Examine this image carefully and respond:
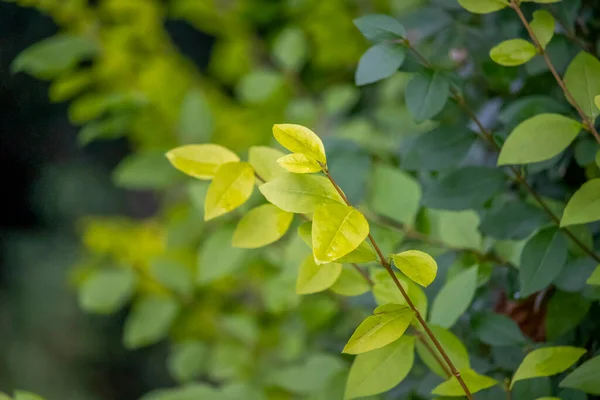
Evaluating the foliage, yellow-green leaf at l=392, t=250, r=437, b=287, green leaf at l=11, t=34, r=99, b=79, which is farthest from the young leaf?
green leaf at l=11, t=34, r=99, b=79

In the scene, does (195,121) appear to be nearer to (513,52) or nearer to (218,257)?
(218,257)

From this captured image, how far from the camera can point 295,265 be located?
2.16 feet

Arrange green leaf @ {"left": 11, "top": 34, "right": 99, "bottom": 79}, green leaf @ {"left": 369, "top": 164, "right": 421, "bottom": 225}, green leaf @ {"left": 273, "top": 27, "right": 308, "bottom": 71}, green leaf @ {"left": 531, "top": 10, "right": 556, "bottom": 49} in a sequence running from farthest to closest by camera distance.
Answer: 1. green leaf @ {"left": 273, "top": 27, "right": 308, "bottom": 71}
2. green leaf @ {"left": 11, "top": 34, "right": 99, "bottom": 79}
3. green leaf @ {"left": 369, "top": 164, "right": 421, "bottom": 225}
4. green leaf @ {"left": 531, "top": 10, "right": 556, "bottom": 49}

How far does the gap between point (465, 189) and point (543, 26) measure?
13 centimetres

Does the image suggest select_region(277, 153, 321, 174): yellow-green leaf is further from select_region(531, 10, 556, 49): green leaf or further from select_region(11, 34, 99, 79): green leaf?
select_region(11, 34, 99, 79): green leaf

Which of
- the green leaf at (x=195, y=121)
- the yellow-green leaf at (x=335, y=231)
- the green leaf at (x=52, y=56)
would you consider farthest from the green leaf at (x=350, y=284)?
the green leaf at (x=52, y=56)

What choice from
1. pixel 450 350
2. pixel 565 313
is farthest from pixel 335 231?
pixel 565 313

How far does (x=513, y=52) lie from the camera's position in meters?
0.40

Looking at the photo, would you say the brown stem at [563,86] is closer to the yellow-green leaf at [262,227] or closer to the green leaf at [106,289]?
the yellow-green leaf at [262,227]

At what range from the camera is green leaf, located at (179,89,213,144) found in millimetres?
843

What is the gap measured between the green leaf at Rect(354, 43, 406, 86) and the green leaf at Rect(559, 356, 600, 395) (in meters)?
0.23

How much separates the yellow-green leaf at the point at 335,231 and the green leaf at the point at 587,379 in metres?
0.17

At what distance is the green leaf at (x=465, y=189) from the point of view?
463 mm

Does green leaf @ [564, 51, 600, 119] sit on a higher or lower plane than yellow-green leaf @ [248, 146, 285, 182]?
higher
